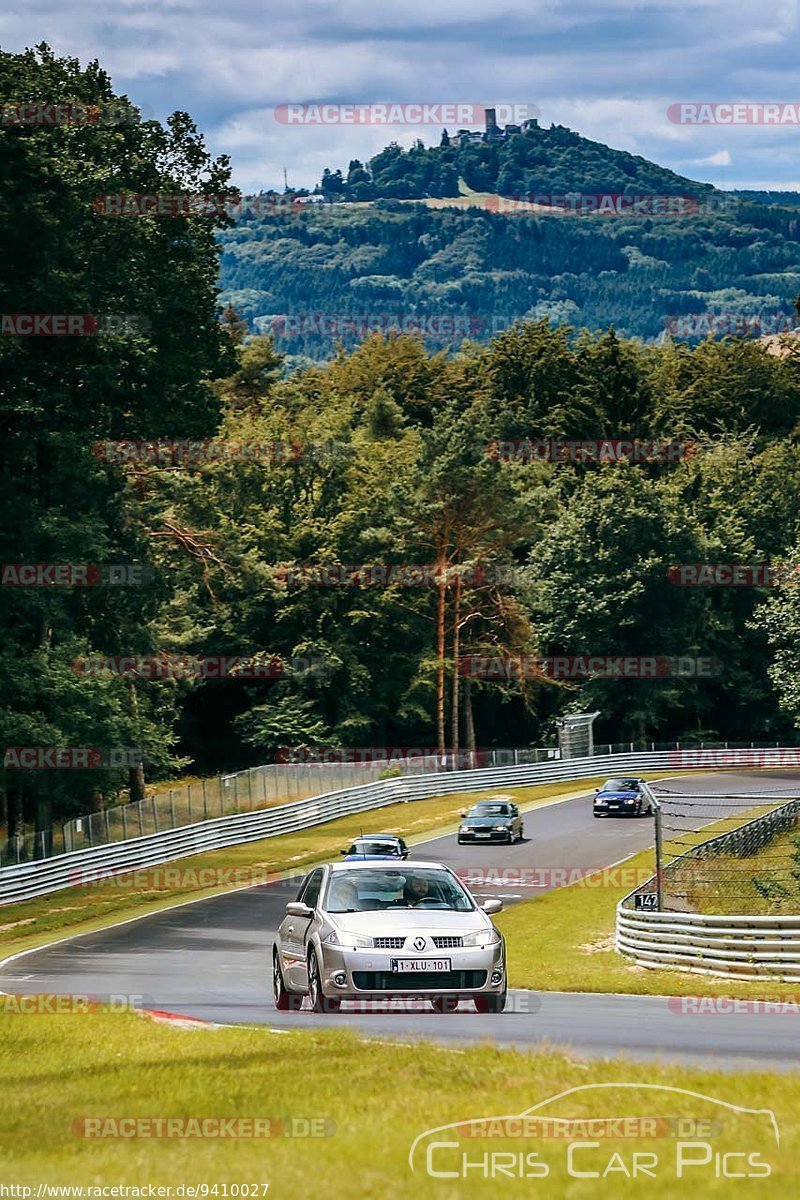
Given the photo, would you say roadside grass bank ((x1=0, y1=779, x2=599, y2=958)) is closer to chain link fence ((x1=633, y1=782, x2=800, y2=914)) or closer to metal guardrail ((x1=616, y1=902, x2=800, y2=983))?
chain link fence ((x1=633, y1=782, x2=800, y2=914))

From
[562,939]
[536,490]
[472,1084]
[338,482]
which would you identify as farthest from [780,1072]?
[536,490]

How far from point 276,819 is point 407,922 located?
4178cm

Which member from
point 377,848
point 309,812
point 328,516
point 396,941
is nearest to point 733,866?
point 377,848

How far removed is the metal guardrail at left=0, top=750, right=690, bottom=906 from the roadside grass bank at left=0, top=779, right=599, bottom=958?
325mm

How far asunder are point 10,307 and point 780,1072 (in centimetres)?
3585

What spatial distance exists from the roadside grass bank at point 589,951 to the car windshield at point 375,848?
12.6 feet

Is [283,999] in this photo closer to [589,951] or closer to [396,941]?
[396,941]

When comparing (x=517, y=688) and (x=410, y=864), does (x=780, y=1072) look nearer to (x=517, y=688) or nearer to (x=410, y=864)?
(x=410, y=864)

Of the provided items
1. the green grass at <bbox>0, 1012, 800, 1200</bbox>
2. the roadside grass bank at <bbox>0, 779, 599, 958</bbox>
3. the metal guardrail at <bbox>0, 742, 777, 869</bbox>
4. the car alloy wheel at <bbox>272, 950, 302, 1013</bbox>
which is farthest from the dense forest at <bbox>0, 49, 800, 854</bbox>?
the green grass at <bbox>0, 1012, 800, 1200</bbox>

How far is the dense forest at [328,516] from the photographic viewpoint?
45.5 metres

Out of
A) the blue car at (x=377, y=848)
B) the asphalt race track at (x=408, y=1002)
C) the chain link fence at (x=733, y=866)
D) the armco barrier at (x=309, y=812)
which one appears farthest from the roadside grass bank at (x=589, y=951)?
the armco barrier at (x=309, y=812)

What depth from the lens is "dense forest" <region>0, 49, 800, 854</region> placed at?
4547 cm

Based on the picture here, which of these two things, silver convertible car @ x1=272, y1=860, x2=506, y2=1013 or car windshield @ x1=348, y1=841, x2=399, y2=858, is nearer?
silver convertible car @ x1=272, y1=860, x2=506, y2=1013

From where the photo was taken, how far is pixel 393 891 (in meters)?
17.1
